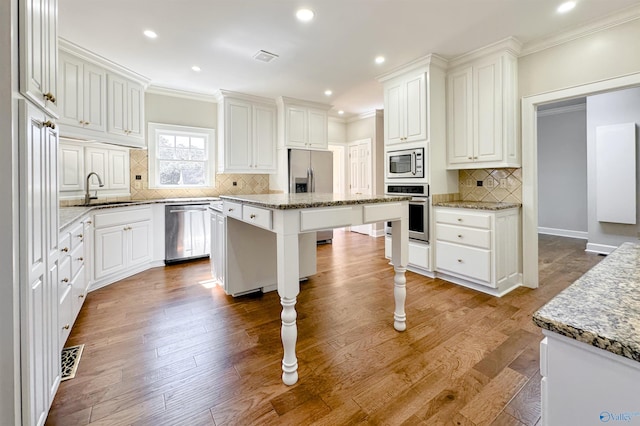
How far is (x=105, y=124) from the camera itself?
341 cm

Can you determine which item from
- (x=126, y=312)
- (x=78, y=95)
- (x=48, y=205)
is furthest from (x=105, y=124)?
(x=48, y=205)

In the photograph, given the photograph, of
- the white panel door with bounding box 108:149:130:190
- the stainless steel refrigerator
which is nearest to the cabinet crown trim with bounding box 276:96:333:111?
the stainless steel refrigerator

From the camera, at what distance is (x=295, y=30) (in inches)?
110

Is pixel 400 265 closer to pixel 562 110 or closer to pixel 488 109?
pixel 488 109

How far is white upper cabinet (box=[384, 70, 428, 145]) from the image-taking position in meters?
3.49

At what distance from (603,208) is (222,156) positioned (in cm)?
607

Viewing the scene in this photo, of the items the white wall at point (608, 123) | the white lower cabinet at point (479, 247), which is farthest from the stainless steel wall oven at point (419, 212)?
the white wall at point (608, 123)

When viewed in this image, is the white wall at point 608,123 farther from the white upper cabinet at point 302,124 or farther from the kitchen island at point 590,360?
the kitchen island at point 590,360

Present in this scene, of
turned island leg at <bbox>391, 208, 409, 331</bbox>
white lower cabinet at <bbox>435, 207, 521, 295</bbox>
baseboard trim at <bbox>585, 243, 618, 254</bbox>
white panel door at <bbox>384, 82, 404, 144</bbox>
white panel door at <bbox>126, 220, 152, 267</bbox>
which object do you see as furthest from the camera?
baseboard trim at <bbox>585, 243, 618, 254</bbox>

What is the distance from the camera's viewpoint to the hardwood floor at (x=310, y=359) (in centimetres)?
146

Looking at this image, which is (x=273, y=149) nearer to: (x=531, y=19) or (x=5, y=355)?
(x=531, y=19)

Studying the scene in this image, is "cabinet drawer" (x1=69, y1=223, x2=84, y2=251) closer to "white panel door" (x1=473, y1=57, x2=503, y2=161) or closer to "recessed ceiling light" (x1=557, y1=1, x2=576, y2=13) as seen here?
"white panel door" (x1=473, y1=57, x2=503, y2=161)

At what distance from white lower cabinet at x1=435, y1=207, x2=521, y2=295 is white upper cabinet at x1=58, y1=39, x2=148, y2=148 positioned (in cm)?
407

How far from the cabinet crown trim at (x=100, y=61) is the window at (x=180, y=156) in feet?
2.23
